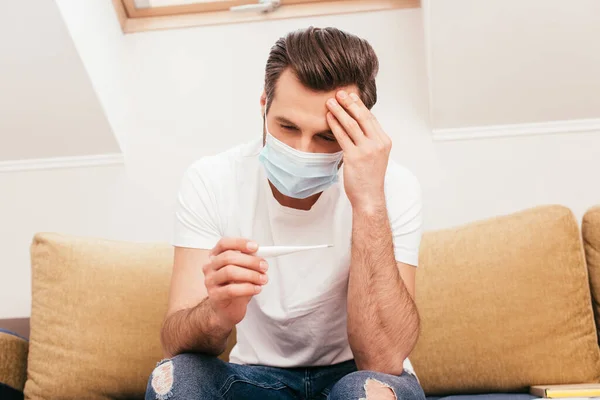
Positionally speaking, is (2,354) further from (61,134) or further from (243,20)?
(243,20)

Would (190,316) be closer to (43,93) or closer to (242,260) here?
(242,260)

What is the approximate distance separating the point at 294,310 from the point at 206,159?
0.40 metres

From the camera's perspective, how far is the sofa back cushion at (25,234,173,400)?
181 cm

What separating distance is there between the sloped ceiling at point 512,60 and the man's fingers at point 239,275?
4.16 ft

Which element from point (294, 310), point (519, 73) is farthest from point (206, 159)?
point (519, 73)

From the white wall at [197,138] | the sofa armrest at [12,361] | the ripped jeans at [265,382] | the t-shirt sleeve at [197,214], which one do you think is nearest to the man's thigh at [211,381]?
the ripped jeans at [265,382]

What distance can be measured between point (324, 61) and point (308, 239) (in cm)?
39

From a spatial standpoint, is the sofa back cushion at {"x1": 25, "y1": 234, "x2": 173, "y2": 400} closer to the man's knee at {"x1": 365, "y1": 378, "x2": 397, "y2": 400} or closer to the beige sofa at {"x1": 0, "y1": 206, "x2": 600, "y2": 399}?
the beige sofa at {"x1": 0, "y1": 206, "x2": 600, "y2": 399}

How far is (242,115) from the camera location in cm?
239

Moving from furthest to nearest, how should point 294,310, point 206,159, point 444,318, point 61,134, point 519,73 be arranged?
1. point 61,134
2. point 519,73
3. point 444,318
4. point 206,159
5. point 294,310

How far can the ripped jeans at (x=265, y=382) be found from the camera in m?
1.12

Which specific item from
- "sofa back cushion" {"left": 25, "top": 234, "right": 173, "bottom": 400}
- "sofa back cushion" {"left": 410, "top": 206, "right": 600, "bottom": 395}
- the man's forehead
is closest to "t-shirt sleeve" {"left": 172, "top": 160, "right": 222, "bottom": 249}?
the man's forehead

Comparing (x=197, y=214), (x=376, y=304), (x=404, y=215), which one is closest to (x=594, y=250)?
Result: (x=404, y=215)

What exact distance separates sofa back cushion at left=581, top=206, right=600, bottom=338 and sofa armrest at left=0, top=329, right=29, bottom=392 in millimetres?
1602
